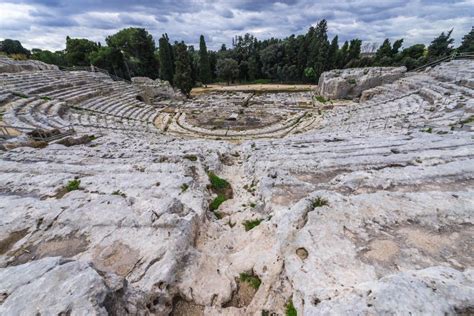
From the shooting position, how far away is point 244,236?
5.35 m

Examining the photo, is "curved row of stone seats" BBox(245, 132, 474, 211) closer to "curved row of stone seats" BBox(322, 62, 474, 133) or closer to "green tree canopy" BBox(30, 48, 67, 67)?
"curved row of stone seats" BBox(322, 62, 474, 133)

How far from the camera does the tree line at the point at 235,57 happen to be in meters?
40.2

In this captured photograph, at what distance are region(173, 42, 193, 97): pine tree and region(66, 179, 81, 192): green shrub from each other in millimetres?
33899

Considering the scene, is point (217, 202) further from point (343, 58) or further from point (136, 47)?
point (343, 58)

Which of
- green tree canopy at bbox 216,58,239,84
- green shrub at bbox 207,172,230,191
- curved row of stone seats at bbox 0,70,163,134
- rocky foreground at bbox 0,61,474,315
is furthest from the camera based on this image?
green tree canopy at bbox 216,58,239,84

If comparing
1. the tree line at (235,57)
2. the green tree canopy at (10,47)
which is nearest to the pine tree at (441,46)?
the tree line at (235,57)

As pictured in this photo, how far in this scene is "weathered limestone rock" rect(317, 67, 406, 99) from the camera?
104 ft

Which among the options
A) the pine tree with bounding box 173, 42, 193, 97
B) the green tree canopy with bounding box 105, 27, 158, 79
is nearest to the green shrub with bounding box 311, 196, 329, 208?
the pine tree with bounding box 173, 42, 193, 97

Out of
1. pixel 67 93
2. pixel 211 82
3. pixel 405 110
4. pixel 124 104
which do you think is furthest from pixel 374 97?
pixel 211 82


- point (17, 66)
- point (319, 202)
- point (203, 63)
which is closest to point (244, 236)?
point (319, 202)

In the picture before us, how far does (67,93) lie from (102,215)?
79.1 ft

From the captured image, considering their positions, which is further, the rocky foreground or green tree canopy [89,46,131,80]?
green tree canopy [89,46,131,80]

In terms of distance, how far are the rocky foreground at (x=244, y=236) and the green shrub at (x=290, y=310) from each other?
0.02 metres

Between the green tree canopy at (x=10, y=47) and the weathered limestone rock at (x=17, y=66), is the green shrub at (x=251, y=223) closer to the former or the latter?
the weathered limestone rock at (x=17, y=66)
